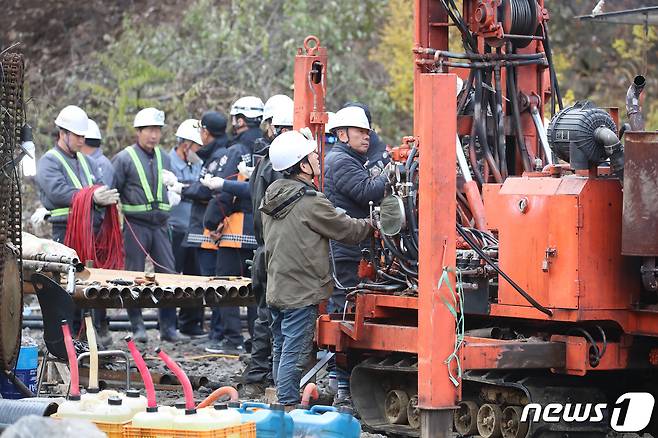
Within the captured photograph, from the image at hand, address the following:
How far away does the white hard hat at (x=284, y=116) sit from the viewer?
12008 mm

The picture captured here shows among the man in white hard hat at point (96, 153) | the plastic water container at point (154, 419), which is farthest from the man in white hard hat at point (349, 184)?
the man in white hard hat at point (96, 153)

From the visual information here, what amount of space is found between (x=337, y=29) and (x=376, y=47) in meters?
2.27

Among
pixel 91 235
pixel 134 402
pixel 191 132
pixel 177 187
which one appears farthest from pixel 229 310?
pixel 134 402

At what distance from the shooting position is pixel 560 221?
848 cm

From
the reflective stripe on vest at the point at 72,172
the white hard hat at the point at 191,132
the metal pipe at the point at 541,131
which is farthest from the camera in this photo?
the white hard hat at the point at 191,132

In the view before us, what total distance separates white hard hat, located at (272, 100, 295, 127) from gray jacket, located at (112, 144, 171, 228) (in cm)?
271

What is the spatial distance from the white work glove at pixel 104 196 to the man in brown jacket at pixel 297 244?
156 inches

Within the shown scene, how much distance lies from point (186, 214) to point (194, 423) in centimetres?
935

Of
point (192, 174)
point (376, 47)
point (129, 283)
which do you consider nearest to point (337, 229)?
point (129, 283)

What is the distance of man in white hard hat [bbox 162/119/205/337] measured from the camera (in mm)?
15406

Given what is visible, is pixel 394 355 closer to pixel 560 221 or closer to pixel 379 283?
pixel 379 283

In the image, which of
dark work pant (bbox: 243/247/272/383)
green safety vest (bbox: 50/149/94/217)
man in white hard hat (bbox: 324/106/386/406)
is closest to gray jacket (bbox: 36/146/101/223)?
green safety vest (bbox: 50/149/94/217)

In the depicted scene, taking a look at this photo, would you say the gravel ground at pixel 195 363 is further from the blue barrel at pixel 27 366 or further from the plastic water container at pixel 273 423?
the plastic water container at pixel 273 423

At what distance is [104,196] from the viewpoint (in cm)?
1322
